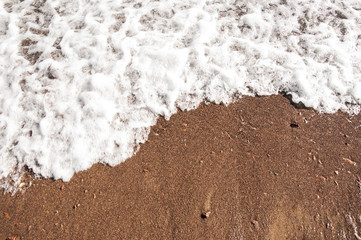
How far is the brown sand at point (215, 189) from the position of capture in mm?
2330

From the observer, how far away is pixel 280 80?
323 centimetres

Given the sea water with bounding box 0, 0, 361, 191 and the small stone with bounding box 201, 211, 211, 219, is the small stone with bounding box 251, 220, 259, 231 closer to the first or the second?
the small stone with bounding box 201, 211, 211, 219

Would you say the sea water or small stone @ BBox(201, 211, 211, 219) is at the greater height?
the sea water

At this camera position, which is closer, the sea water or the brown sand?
the brown sand

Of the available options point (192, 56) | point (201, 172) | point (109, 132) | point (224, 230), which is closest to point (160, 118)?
point (109, 132)

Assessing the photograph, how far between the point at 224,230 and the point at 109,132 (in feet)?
5.13

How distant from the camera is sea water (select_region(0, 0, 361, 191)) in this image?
2.82 meters

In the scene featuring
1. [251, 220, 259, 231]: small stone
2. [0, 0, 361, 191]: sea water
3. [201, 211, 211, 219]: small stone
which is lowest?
[251, 220, 259, 231]: small stone

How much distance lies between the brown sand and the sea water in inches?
9.1

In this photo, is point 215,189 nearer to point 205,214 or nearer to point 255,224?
point 205,214

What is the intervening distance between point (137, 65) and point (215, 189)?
1.83 metres

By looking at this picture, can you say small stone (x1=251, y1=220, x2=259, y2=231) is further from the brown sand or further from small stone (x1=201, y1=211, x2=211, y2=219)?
small stone (x1=201, y1=211, x2=211, y2=219)

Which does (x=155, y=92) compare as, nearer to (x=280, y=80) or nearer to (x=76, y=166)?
(x=76, y=166)

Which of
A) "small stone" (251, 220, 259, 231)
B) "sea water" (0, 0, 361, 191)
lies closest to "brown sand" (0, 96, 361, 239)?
"small stone" (251, 220, 259, 231)
